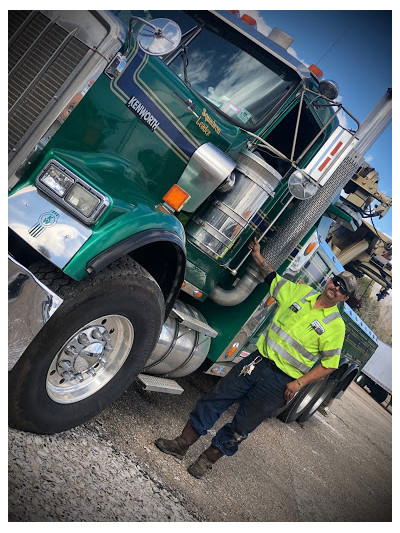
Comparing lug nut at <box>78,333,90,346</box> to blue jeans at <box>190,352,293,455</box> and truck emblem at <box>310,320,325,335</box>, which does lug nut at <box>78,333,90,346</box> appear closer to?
→ blue jeans at <box>190,352,293,455</box>

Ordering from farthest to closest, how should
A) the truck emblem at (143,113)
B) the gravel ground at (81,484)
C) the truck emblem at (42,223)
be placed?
1. the truck emblem at (143,113)
2. the truck emblem at (42,223)
3. the gravel ground at (81,484)

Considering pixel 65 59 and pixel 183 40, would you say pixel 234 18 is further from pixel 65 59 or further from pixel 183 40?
pixel 65 59

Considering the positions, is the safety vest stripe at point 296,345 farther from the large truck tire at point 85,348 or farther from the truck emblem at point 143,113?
the truck emblem at point 143,113

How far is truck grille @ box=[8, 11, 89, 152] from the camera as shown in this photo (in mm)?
2629

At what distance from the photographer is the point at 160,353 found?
12.9 ft

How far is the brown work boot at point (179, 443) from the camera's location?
3.68 metres

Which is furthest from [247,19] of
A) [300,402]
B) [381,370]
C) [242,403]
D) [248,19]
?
[381,370]

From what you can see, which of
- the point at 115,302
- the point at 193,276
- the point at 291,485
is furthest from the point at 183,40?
the point at 291,485

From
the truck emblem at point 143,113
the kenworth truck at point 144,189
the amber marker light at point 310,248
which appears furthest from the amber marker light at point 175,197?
the amber marker light at point 310,248

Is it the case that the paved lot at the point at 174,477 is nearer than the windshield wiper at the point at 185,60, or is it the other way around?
the paved lot at the point at 174,477

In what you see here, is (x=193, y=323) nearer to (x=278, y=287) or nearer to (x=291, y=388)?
(x=278, y=287)

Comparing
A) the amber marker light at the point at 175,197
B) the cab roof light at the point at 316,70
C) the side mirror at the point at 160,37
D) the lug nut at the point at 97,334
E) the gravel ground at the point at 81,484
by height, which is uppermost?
the cab roof light at the point at 316,70

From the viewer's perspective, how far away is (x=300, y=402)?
22.5 ft

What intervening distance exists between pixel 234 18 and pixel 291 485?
13.7 ft
